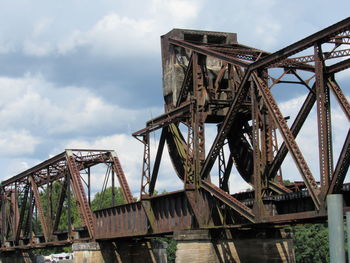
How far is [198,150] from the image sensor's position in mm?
30312

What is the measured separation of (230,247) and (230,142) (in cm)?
596

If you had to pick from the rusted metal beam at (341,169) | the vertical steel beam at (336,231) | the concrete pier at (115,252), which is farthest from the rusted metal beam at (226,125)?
the vertical steel beam at (336,231)

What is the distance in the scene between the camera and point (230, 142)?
3322 centimetres

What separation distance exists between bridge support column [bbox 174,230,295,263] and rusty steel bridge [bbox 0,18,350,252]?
2.73 ft

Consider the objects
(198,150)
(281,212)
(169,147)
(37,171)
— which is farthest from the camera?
(37,171)

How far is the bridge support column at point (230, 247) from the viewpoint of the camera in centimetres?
2930

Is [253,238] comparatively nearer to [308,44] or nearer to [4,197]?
[308,44]

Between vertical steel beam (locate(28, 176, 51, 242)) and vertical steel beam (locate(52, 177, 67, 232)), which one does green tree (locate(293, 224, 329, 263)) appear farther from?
vertical steel beam (locate(52, 177, 67, 232))

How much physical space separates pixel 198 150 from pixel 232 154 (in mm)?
3161

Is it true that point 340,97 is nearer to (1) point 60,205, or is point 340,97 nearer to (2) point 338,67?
(2) point 338,67

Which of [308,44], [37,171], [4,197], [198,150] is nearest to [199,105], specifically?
[198,150]

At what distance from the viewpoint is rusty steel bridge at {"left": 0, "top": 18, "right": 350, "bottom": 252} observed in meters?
21.0

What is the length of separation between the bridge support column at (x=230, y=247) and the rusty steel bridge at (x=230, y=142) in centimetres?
83

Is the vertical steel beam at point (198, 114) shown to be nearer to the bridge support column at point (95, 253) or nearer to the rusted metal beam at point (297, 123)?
the rusted metal beam at point (297, 123)
